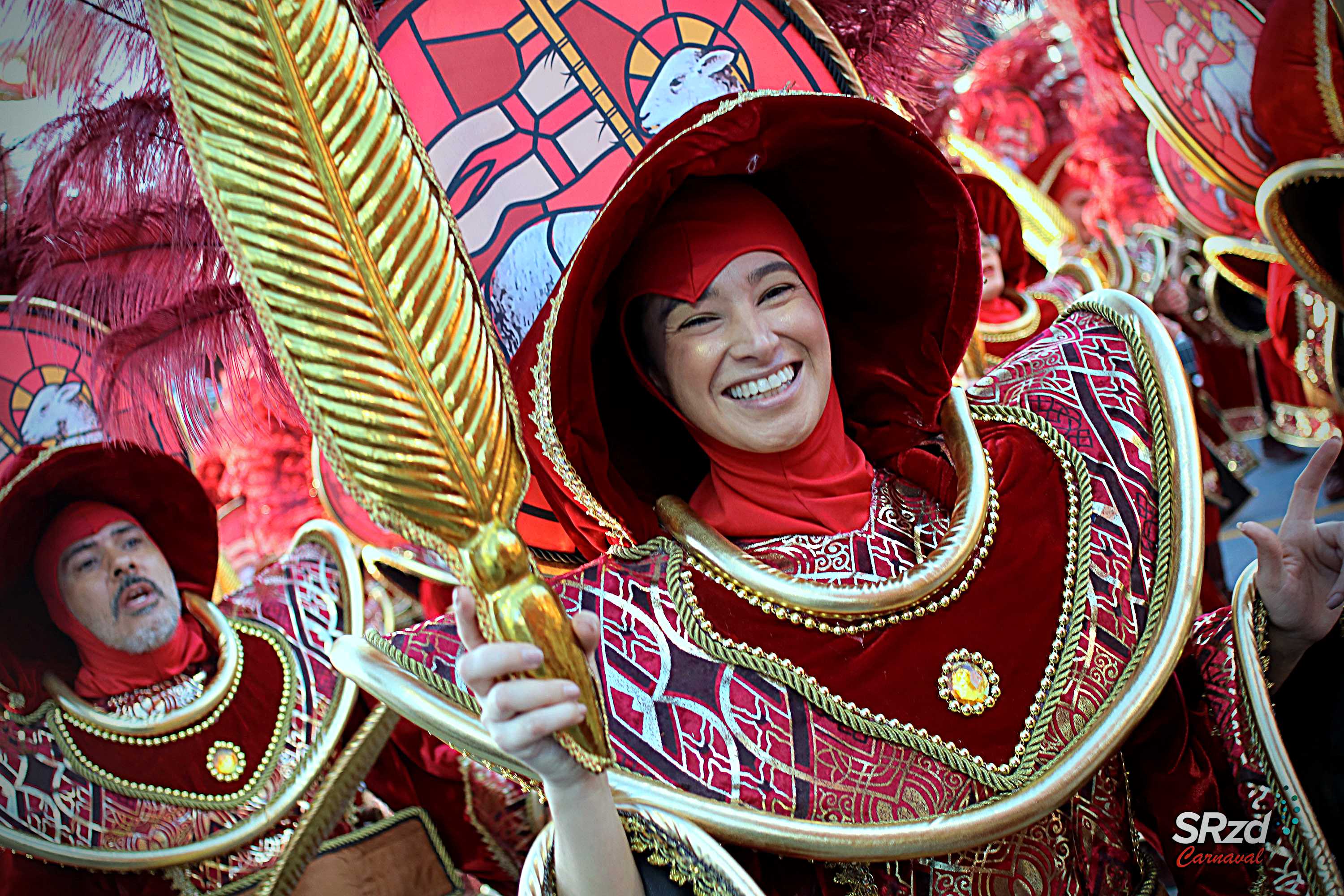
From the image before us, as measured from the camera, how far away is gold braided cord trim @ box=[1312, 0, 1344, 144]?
5.75 ft

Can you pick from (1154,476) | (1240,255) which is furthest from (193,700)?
(1240,255)

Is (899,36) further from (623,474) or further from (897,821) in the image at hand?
(897,821)

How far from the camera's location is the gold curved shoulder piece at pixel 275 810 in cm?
178

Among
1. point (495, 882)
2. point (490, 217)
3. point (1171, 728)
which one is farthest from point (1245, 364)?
point (495, 882)

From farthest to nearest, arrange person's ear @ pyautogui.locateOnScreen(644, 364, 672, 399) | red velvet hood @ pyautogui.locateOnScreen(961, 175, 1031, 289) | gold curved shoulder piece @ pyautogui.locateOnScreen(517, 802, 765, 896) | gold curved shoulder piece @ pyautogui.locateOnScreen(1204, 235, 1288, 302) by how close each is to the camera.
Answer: red velvet hood @ pyautogui.locateOnScreen(961, 175, 1031, 289)
gold curved shoulder piece @ pyautogui.locateOnScreen(1204, 235, 1288, 302)
person's ear @ pyautogui.locateOnScreen(644, 364, 672, 399)
gold curved shoulder piece @ pyautogui.locateOnScreen(517, 802, 765, 896)

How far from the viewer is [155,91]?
1.52 meters

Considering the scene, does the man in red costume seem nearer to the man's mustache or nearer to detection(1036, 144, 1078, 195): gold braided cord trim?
the man's mustache

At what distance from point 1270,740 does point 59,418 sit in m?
1.91

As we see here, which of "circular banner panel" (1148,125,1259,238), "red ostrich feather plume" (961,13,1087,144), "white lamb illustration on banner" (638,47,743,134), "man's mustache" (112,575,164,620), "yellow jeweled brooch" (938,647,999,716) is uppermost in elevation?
"white lamb illustration on banner" (638,47,743,134)

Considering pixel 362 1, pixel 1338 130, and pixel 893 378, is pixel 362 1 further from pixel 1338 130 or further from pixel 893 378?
pixel 1338 130

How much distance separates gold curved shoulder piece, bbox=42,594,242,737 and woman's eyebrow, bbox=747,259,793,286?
1.39 m

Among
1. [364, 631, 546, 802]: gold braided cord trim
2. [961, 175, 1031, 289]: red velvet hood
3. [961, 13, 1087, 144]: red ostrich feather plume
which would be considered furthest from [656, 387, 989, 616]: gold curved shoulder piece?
[961, 175, 1031, 289]: red velvet hood

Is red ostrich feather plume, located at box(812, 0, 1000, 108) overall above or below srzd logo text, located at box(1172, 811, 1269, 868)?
above

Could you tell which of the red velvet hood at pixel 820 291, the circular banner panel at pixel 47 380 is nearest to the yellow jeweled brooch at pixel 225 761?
the circular banner panel at pixel 47 380
